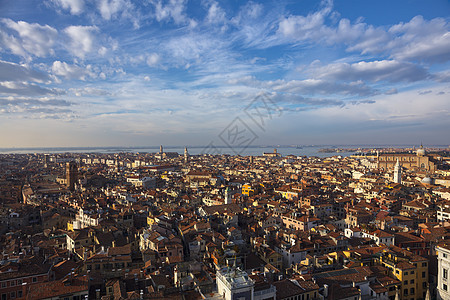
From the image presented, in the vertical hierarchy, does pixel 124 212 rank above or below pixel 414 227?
above

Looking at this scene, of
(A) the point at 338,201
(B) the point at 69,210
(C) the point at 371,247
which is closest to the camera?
(C) the point at 371,247

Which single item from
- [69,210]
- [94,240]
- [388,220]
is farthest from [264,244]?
[69,210]

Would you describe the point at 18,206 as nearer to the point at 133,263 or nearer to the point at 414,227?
the point at 133,263

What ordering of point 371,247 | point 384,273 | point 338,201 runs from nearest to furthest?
1. point 384,273
2. point 371,247
3. point 338,201

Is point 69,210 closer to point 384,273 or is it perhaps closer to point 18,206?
point 18,206


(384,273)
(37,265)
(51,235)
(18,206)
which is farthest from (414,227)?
(18,206)

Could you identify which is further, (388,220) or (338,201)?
(338,201)

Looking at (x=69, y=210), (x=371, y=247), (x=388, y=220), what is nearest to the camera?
(x=371, y=247)

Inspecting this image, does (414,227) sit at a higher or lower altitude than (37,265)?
lower

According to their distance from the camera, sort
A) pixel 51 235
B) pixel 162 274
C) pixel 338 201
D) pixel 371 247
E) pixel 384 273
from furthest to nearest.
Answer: pixel 338 201, pixel 51 235, pixel 371 247, pixel 384 273, pixel 162 274
